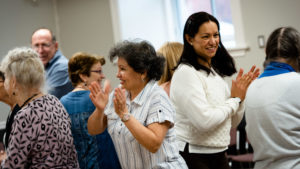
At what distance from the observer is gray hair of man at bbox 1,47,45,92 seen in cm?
205

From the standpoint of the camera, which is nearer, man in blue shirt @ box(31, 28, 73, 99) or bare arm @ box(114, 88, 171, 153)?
bare arm @ box(114, 88, 171, 153)

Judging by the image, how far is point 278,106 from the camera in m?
1.95

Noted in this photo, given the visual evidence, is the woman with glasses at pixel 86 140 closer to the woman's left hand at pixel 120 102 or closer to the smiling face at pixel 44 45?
the woman's left hand at pixel 120 102

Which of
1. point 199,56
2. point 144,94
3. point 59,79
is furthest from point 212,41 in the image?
point 59,79

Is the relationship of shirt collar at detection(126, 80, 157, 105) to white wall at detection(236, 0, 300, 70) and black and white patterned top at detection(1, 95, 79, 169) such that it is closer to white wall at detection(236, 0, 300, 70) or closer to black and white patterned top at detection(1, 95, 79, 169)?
black and white patterned top at detection(1, 95, 79, 169)

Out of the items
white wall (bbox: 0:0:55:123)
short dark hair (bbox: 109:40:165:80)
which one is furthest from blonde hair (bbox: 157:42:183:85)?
white wall (bbox: 0:0:55:123)

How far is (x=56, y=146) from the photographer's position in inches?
78.9

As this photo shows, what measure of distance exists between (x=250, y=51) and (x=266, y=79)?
345cm

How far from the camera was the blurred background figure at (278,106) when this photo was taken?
194 cm

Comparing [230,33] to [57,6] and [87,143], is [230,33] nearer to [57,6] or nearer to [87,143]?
[57,6]

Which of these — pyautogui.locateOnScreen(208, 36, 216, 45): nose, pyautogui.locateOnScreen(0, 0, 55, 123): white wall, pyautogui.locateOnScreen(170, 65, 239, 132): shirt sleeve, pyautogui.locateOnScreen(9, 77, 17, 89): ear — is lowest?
pyautogui.locateOnScreen(170, 65, 239, 132): shirt sleeve

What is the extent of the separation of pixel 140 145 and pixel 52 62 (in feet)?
6.59

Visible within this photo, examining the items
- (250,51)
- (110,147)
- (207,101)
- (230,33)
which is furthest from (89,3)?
(207,101)

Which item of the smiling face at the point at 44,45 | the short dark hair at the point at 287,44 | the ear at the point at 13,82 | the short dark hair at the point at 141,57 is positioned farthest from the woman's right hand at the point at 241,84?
the smiling face at the point at 44,45
